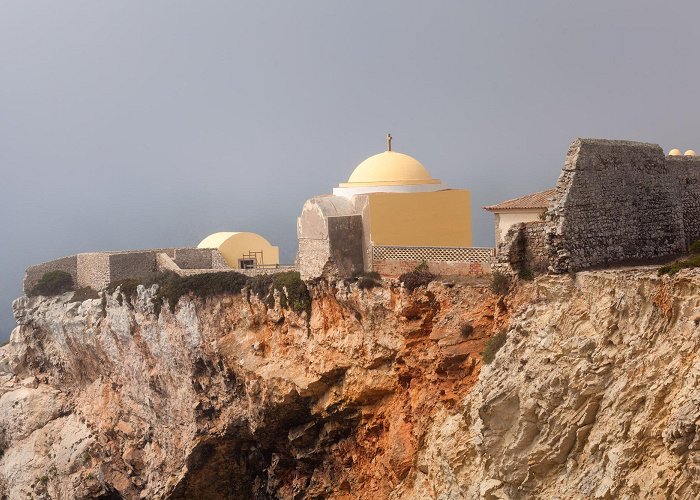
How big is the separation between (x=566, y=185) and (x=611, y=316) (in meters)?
3.08

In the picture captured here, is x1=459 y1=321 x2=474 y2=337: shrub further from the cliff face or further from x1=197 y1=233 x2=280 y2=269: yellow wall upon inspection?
x1=197 y1=233 x2=280 y2=269: yellow wall

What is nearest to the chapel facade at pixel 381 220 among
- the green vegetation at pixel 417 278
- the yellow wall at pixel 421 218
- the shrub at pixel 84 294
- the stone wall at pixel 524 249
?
the yellow wall at pixel 421 218

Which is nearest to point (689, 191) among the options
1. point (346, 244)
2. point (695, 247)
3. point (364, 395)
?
point (695, 247)

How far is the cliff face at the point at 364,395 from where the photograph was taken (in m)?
12.9

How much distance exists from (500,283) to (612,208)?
90.2 inches

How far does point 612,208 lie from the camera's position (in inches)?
675

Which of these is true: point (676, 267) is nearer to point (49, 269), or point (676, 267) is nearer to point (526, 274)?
point (526, 274)

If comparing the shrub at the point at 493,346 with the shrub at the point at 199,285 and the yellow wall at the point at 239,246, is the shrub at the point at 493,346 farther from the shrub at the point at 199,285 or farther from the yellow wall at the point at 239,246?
the yellow wall at the point at 239,246

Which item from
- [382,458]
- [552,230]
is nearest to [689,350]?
[552,230]

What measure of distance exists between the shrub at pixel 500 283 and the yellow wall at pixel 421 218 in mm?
4624

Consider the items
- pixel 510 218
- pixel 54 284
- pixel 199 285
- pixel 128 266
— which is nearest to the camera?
pixel 510 218

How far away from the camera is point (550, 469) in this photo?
14.4m

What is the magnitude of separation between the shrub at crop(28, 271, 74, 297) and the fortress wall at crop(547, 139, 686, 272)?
72.8ft

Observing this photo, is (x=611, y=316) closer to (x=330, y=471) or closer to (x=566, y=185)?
(x=566, y=185)
